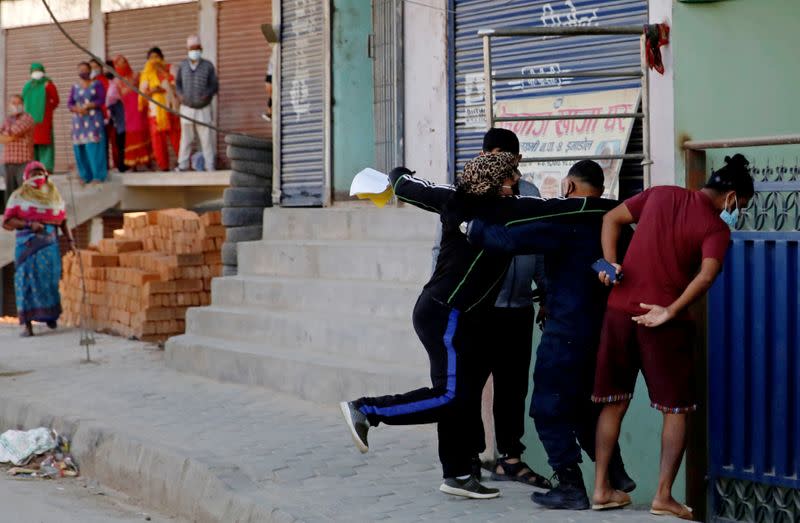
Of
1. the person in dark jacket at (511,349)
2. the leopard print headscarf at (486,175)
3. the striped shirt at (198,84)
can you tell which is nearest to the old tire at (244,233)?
the striped shirt at (198,84)

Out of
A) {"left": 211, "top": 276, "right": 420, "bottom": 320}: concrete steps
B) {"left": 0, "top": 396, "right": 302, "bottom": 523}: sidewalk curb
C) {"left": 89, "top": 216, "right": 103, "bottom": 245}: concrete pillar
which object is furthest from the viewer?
{"left": 89, "top": 216, "right": 103, "bottom": 245}: concrete pillar

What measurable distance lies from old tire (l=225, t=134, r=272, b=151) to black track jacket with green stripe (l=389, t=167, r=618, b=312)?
6441 mm

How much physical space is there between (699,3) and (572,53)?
6.81 feet

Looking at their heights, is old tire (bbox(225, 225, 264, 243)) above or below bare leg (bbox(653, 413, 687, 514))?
above

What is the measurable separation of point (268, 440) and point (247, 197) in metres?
4.95

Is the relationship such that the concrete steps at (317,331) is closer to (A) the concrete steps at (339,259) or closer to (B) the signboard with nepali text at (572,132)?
(A) the concrete steps at (339,259)

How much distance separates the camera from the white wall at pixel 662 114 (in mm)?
8281

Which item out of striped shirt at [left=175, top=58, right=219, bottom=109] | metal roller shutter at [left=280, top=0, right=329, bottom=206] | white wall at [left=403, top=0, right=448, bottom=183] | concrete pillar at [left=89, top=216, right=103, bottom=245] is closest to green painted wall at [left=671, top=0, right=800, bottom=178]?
white wall at [left=403, top=0, right=448, bottom=183]

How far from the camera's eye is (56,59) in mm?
20859

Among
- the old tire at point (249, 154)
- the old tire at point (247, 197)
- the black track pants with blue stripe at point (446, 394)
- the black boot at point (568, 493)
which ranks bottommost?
the black boot at point (568, 493)

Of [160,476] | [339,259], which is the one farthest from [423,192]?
[339,259]

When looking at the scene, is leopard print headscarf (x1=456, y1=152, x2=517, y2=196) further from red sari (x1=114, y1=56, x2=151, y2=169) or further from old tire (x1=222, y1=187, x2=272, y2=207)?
red sari (x1=114, y1=56, x2=151, y2=169)

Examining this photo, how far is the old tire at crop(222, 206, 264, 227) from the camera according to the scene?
40.5 feet

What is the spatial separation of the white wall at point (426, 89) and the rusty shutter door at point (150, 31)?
8.19 meters
